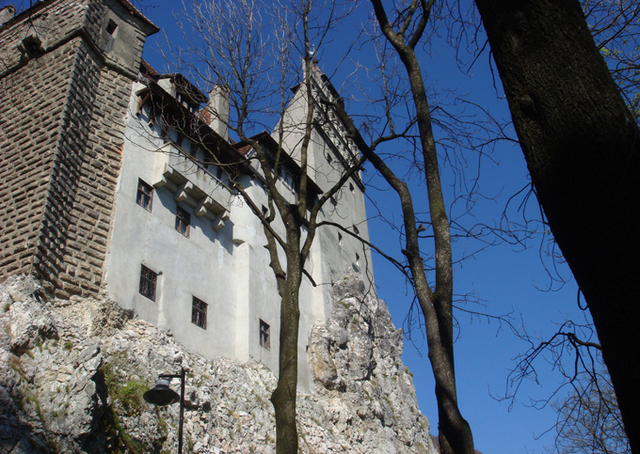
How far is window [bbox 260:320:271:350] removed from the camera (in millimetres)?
20303

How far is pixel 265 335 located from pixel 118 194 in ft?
24.3

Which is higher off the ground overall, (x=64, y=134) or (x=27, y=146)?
(x=64, y=134)

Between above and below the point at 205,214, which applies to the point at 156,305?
below

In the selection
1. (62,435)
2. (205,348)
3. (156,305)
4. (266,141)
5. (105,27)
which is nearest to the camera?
(62,435)

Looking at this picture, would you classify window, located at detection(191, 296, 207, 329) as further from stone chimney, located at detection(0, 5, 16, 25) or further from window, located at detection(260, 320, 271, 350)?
stone chimney, located at detection(0, 5, 16, 25)

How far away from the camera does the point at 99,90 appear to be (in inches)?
698

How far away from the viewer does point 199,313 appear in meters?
18.1

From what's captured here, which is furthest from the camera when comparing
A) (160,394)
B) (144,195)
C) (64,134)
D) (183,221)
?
(183,221)

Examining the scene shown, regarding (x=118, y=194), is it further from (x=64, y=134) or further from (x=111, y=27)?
(x=111, y=27)

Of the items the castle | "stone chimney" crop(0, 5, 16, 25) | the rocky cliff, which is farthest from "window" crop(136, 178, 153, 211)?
"stone chimney" crop(0, 5, 16, 25)

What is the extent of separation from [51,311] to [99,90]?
7617 millimetres

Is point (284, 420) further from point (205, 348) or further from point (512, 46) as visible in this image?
point (205, 348)

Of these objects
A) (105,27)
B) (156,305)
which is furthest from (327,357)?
(105,27)

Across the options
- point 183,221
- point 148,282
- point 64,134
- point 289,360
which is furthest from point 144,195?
point 289,360
